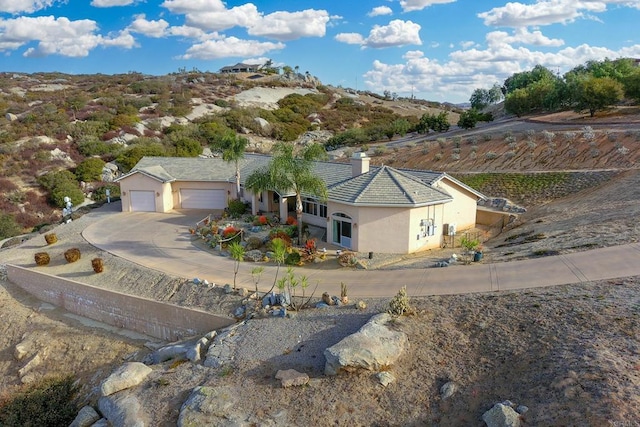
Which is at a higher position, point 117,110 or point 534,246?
point 117,110

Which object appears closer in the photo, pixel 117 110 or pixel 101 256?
pixel 101 256

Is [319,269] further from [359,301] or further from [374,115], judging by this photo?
[374,115]

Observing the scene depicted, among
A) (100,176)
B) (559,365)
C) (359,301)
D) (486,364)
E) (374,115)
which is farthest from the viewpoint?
(374,115)

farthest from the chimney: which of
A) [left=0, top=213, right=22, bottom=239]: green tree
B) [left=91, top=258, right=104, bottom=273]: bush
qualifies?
[left=0, top=213, right=22, bottom=239]: green tree

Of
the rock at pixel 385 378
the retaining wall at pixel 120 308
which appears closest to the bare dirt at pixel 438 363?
the rock at pixel 385 378

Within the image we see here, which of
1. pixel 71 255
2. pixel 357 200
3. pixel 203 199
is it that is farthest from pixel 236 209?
pixel 357 200

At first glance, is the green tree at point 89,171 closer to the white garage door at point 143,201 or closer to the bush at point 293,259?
the white garage door at point 143,201

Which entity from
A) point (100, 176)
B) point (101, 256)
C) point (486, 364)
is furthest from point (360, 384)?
point (100, 176)
